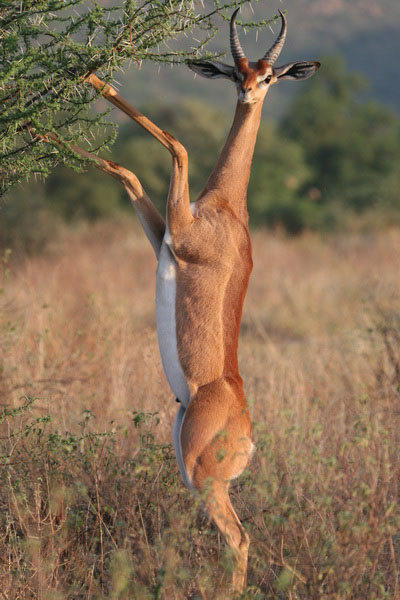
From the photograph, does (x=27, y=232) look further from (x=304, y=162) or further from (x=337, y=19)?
(x=337, y=19)

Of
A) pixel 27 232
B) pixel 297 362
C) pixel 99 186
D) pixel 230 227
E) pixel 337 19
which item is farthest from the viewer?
pixel 337 19

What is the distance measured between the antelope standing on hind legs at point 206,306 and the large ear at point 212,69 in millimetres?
123

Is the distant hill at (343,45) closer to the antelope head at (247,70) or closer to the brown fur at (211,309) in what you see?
the antelope head at (247,70)

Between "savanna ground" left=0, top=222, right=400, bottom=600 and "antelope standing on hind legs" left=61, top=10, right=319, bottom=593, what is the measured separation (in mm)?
158

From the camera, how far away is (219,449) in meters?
3.90

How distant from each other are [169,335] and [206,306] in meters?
0.25

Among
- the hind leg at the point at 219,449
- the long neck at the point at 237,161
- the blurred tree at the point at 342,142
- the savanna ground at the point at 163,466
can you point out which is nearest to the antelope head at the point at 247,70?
the long neck at the point at 237,161

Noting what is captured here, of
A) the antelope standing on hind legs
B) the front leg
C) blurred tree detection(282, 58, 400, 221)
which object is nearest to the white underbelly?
the antelope standing on hind legs

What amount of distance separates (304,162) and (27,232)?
18095 mm

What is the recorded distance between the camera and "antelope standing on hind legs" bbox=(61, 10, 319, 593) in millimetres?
3906

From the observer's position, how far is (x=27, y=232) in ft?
53.0

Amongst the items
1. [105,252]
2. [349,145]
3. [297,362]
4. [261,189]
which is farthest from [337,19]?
[297,362]

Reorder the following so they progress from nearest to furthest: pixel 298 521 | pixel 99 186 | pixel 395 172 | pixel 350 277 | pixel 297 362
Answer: pixel 298 521 < pixel 297 362 < pixel 350 277 < pixel 99 186 < pixel 395 172

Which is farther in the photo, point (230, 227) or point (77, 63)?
point (230, 227)
